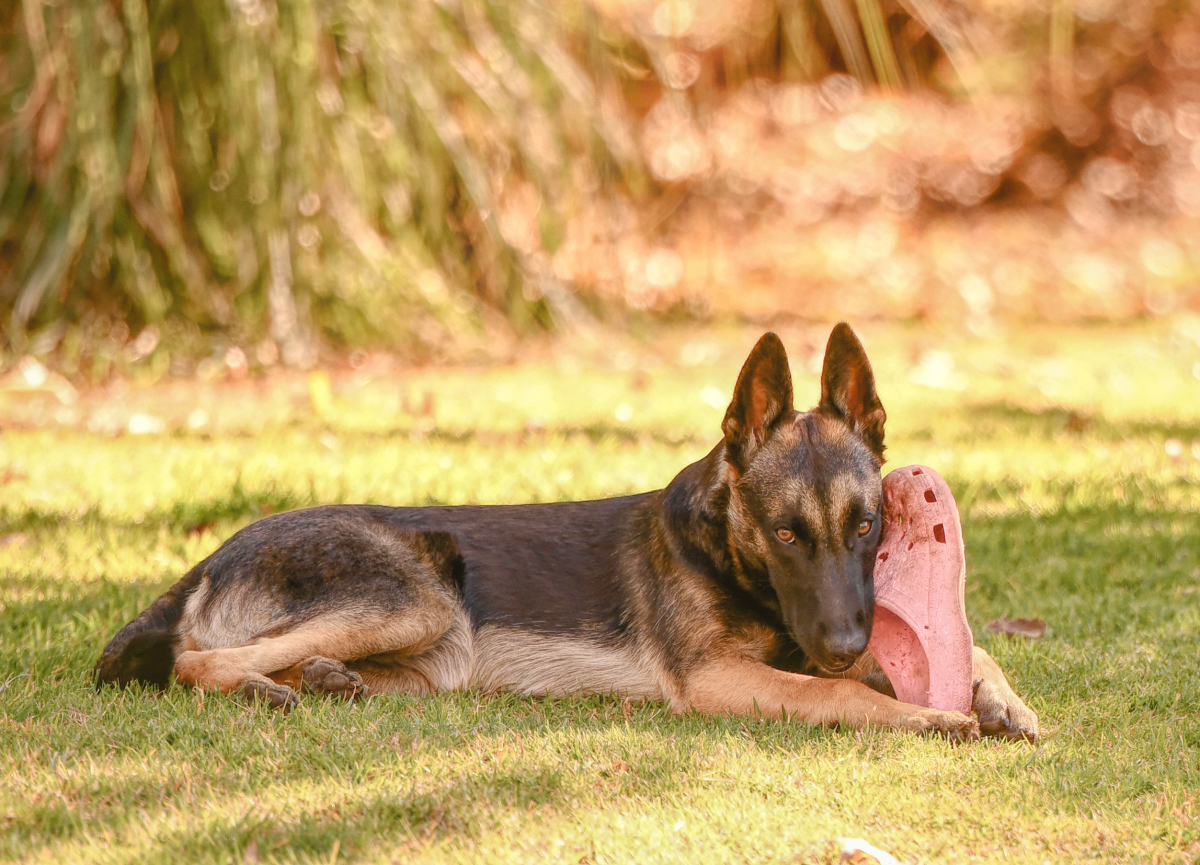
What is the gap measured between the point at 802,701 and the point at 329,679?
4.85 ft

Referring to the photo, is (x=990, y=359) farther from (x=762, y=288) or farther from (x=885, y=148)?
(x=885, y=148)

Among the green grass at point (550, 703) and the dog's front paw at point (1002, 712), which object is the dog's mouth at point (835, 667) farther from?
the dog's front paw at point (1002, 712)

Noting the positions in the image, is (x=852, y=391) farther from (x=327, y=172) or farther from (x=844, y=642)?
(x=327, y=172)

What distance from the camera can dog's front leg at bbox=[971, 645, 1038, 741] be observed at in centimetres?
401

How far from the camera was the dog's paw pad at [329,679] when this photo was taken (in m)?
4.32

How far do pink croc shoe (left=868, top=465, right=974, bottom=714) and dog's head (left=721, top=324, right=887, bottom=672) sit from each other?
8cm

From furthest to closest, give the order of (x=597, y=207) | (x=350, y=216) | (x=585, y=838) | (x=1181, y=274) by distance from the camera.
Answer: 1. (x=1181, y=274)
2. (x=597, y=207)
3. (x=350, y=216)
4. (x=585, y=838)

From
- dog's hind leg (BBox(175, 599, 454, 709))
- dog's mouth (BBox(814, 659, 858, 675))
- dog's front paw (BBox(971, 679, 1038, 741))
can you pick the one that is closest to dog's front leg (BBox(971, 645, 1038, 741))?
dog's front paw (BBox(971, 679, 1038, 741))

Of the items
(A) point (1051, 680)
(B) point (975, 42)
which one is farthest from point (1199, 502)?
(B) point (975, 42)

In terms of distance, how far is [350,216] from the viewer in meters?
10.2

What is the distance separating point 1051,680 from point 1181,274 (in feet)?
42.9

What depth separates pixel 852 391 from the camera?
4559 mm

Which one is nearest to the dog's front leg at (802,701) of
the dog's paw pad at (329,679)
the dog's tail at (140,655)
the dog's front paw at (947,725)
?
the dog's front paw at (947,725)

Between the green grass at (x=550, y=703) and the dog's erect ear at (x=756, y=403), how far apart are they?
920mm
